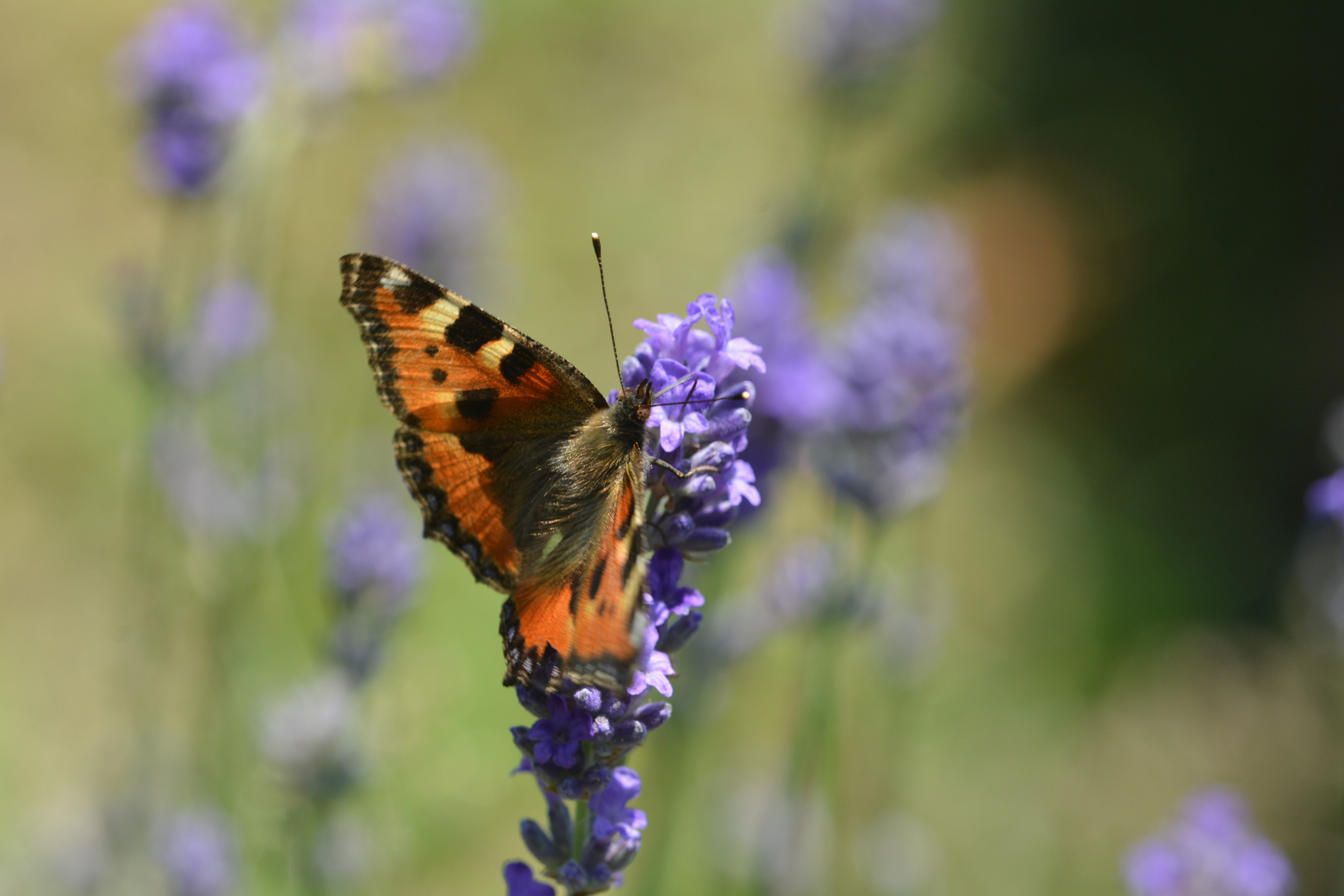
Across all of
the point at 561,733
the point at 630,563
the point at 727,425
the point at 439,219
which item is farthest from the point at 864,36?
the point at 561,733

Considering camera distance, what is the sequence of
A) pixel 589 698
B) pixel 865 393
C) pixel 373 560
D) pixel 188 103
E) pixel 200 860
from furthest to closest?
pixel 188 103, pixel 865 393, pixel 200 860, pixel 373 560, pixel 589 698

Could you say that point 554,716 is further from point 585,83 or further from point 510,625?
point 585,83

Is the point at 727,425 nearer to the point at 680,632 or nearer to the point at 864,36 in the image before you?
the point at 680,632

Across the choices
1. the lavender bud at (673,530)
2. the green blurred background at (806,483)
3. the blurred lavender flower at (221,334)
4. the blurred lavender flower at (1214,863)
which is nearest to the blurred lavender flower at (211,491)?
the green blurred background at (806,483)

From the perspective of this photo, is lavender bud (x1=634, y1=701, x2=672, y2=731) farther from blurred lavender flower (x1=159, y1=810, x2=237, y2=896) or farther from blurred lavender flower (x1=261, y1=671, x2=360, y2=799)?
blurred lavender flower (x1=159, y1=810, x2=237, y2=896)

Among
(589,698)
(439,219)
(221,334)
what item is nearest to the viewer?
(589,698)

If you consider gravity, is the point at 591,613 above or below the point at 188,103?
below

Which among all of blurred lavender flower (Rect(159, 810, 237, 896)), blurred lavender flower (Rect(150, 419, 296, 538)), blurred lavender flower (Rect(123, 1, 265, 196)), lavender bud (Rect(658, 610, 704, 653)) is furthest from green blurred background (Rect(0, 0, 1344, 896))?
lavender bud (Rect(658, 610, 704, 653))
